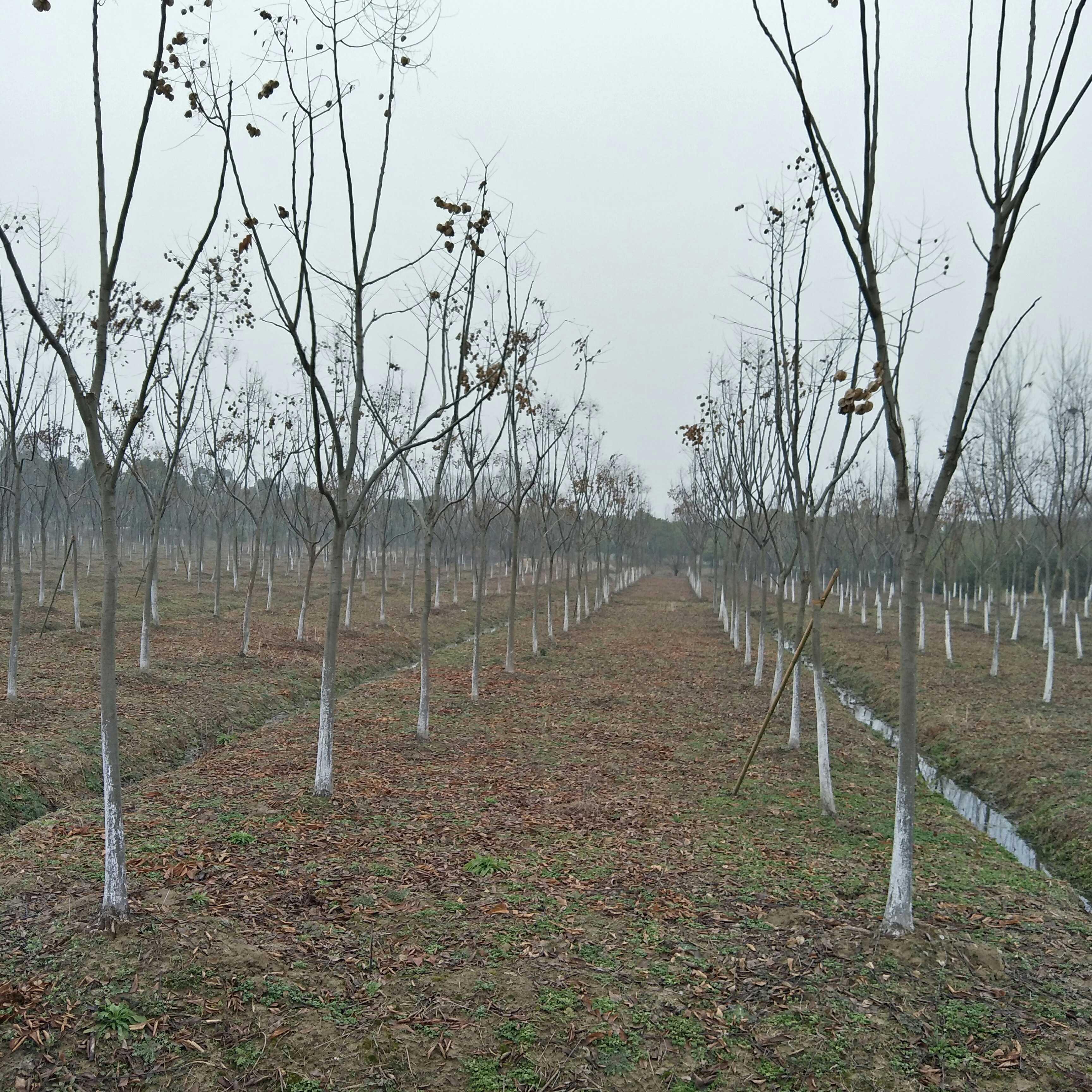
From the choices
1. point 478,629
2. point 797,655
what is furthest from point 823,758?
point 478,629

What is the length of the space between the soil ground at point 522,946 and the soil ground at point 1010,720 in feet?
4.18

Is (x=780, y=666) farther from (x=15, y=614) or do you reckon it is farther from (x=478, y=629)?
(x=15, y=614)

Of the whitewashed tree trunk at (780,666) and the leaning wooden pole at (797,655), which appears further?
the whitewashed tree trunk at (780,666)

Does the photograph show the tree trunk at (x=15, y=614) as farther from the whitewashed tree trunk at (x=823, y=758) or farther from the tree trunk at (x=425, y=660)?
the whitewashed tree trunk at (x=823, y=758)

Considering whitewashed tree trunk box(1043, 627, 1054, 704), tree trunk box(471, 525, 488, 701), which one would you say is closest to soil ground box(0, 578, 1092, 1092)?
tree trunk box(471, 525, 488, 701)

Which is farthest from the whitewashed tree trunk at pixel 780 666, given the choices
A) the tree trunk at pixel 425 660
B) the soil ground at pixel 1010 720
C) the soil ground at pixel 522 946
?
the tree trunk at pixel 425 660

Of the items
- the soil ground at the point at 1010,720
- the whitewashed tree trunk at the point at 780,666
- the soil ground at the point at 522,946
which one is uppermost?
the whitewashed tree trunk at the point at 780,666

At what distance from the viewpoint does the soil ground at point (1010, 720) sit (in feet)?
29.4

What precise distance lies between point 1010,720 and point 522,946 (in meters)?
11.7

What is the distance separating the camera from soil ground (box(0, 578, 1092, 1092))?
12.5 ft

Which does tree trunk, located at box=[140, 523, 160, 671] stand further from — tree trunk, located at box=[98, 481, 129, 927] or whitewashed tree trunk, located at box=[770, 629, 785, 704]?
whitewashed tree trunk, located at box=[770, 629, 785, 704]

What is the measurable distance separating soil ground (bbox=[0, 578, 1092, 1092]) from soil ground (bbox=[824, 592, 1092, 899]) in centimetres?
128

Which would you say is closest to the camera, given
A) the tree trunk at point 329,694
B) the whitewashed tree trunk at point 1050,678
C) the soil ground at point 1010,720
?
the tree trunk at point 329,694

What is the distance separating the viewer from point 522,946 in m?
4.92
